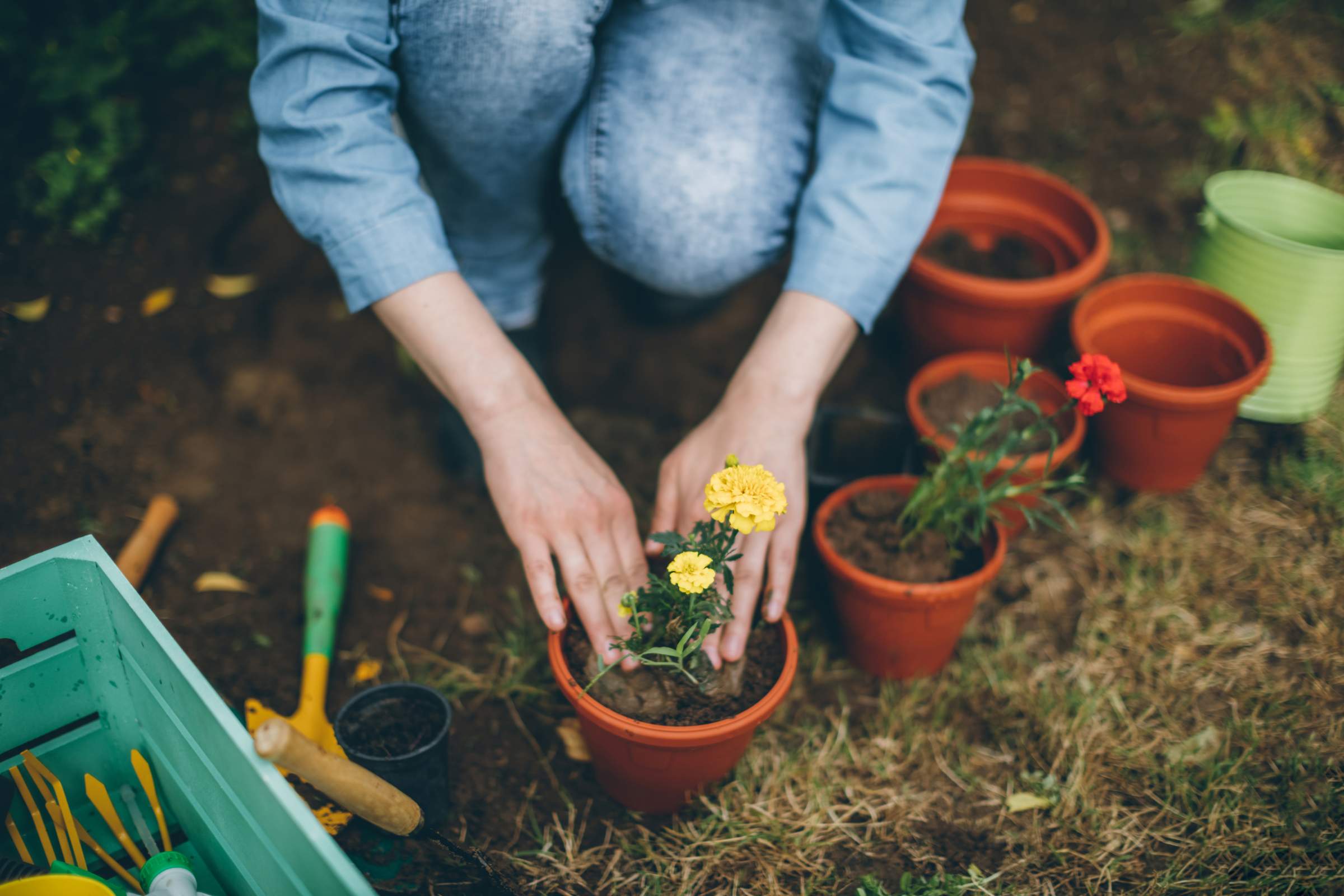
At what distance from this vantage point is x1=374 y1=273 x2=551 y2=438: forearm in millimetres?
1279

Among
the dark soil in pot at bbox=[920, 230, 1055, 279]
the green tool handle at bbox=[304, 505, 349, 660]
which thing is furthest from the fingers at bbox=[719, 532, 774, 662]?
the dark soil in pot at bbox=[920, 230, 1055, 279]

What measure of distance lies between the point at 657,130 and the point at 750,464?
2.17 feet

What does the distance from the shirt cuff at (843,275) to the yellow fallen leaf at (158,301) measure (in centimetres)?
144

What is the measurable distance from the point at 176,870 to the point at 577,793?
1.83 ft

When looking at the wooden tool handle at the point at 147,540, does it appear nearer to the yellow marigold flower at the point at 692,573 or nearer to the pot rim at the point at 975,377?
the yellow marigold flower at the point at 692,573

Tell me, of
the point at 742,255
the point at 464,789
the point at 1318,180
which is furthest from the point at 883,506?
the point at 1318,180

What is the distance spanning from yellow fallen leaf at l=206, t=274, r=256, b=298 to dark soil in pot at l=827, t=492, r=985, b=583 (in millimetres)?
1467

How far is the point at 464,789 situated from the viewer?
1.40 m

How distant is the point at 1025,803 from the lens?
1.40m

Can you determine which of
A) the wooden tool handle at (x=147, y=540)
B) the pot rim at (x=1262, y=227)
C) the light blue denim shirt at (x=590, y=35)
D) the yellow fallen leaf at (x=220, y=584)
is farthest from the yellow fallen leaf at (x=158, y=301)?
the pot rim at (x=1262, y=227)

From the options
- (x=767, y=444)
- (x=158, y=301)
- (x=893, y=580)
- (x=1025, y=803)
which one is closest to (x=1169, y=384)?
(x=893, y=580)

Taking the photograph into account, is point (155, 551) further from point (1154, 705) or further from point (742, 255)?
point (1154, 705)

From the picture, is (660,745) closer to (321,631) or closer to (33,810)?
(321,631)

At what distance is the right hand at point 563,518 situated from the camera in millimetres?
1215
